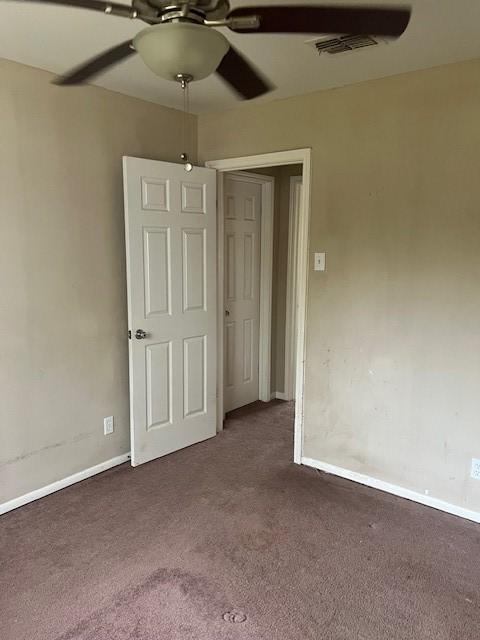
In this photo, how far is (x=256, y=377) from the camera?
4551 millimetres

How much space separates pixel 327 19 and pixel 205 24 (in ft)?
1.53

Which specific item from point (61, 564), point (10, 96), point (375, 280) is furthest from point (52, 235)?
point (375, 280)

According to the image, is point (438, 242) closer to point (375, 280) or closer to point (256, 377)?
point (375, 280)

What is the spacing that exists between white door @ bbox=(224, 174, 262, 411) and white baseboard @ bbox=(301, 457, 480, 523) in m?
1.24

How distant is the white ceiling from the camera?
1921 millimetres

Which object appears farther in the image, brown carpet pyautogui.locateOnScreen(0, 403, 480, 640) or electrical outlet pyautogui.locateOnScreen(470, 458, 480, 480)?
electrical outlet pyautogui.locateOnScreen(470, 458, 480, 480)

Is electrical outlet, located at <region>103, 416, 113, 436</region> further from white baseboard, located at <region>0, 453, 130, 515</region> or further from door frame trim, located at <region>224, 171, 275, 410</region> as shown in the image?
door frame trim, located at <region>224, 171, 275, 410</region>

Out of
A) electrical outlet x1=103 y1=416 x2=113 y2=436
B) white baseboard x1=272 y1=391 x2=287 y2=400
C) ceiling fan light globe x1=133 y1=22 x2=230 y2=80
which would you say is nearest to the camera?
ceiling fan light globe x1=133 y1=22 x2=230 y2=80

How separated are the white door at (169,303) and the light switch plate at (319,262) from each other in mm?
830

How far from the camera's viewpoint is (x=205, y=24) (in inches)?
52.3

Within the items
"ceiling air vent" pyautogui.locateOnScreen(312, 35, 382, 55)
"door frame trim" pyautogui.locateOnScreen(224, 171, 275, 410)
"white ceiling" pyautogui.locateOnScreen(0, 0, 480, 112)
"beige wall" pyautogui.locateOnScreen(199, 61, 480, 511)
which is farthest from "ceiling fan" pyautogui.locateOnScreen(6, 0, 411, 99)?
"door frame trim" pyautogui.locateOnScreen(224, 171, 275, 410)

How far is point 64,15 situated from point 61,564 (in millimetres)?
2405

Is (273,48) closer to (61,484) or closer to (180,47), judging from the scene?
(180,47)

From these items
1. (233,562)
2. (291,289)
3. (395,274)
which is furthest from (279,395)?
(233,562)
